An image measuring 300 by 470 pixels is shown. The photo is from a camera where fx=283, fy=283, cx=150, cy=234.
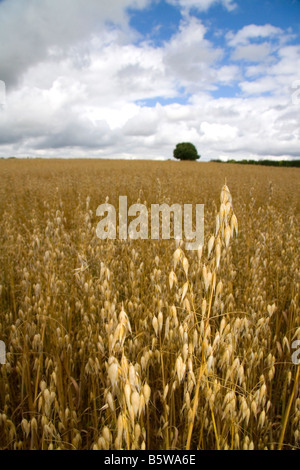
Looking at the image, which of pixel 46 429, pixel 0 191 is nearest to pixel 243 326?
pixel 46 429

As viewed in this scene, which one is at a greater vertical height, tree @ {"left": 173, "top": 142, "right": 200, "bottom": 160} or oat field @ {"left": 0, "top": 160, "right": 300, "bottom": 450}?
tree @ {"left": 173, "top": 142, "right": 200, "bottom": 160}

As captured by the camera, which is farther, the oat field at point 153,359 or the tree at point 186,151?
the tree at point 186,151

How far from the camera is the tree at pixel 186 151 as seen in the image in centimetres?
5728

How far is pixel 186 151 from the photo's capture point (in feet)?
188

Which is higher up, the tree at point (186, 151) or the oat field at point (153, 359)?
the tree at point (186, 151)

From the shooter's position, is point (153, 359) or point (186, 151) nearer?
point (153, 359)

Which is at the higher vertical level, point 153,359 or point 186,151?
point 186,151

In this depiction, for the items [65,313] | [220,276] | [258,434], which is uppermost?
[220,276]

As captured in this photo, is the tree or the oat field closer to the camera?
the oat field

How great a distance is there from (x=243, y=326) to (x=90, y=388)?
95 cm

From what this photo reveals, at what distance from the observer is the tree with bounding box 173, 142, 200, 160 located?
57281 mm
